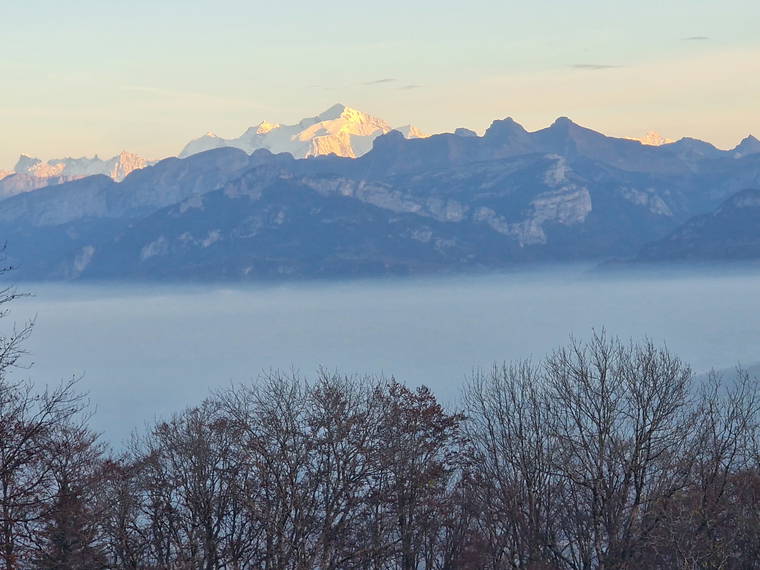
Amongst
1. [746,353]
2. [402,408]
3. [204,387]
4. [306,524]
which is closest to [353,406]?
[402,408]

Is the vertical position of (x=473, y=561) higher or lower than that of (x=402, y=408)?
lower

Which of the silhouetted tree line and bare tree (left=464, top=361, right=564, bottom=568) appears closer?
the silhouetted tree line

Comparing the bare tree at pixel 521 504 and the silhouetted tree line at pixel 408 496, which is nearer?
the silhouetted tree line at pixel 408 496

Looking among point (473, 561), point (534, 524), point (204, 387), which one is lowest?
point (204, 387)

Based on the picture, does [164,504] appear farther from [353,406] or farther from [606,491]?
[606,491]

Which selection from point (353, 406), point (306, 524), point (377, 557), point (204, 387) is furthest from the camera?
point (204, 387)

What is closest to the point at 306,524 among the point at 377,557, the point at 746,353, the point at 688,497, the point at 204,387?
the point at 377,557

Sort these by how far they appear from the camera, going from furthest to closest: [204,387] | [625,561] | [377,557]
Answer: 1. [204,387]
2. [377,557]
3. [625,561]

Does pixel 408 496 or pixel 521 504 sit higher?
pixel 521 504

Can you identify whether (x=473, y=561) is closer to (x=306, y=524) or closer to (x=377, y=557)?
(x=377, y=557)

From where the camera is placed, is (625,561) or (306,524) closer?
(625,561)

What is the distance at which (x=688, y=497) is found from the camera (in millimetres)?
29922

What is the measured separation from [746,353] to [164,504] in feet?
550

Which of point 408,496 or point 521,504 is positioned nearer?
point 521,504
